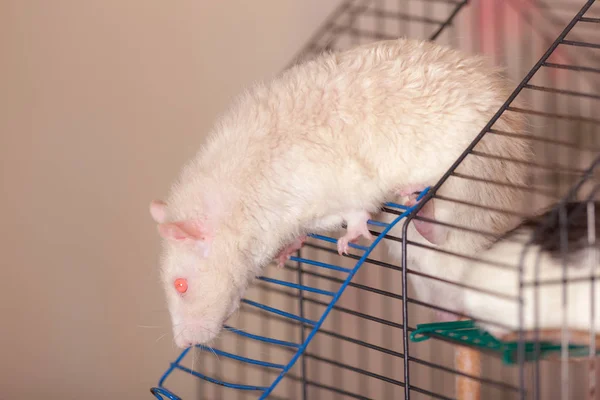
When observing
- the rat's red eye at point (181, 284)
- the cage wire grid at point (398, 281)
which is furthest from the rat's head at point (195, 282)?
the cage wire grid at point (398, 281)

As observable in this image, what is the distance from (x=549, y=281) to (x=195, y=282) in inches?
25.9

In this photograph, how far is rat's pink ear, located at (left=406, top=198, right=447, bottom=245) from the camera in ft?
4.44

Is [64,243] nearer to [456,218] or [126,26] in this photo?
[126,26]

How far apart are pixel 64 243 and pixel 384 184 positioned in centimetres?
112

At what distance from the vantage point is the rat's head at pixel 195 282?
1.41 meters

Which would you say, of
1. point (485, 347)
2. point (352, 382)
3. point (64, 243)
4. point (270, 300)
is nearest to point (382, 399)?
point (352, 382)

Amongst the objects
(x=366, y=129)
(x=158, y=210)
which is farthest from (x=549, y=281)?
(x=158, y=210)

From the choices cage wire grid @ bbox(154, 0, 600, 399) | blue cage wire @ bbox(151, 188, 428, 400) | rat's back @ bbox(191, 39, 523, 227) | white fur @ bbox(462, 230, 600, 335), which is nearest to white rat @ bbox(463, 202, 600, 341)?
white fur @ bbox(462, 230, 600, 335)

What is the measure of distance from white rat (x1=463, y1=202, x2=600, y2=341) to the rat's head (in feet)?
1.55

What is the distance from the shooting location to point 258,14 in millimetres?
2246

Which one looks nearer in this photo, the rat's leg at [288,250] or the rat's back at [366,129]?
the rat's back at [366,129]

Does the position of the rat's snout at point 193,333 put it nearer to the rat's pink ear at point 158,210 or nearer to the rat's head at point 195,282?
the rat's head at point 195,282

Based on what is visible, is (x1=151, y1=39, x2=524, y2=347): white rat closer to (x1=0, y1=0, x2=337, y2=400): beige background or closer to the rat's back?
the rat's back

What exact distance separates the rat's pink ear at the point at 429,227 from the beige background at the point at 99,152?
1.03 metres
